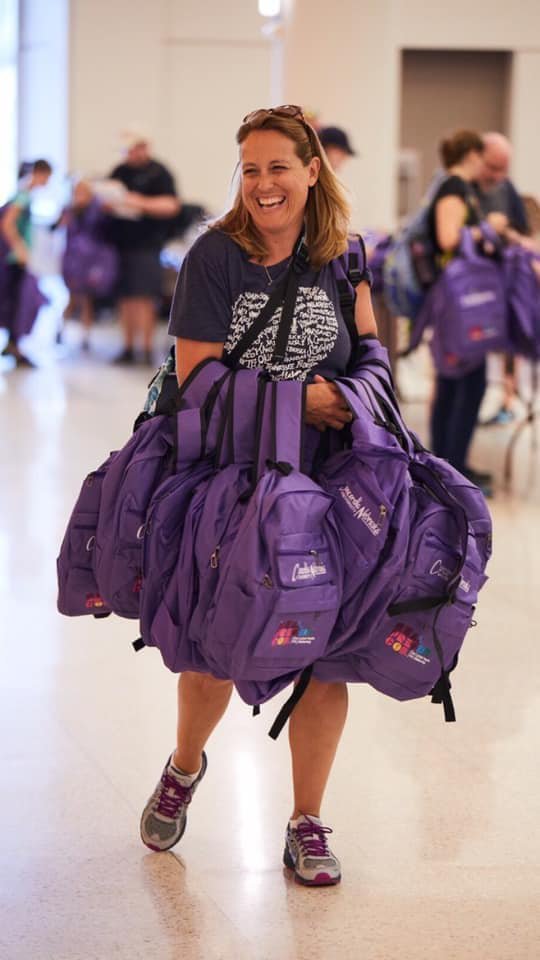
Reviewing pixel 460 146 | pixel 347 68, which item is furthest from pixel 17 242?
pixel 460 146

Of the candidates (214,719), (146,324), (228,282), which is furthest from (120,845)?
(146,324)

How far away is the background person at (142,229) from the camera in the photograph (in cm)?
1134

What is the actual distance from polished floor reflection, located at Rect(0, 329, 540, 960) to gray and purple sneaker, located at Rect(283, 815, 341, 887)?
25 millimetres

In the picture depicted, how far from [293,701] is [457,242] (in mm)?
3899

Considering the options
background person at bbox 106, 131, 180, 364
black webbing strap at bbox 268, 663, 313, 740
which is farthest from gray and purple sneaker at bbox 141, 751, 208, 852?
background person at bbox 106, 131, 180, 364

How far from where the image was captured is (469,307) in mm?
6352

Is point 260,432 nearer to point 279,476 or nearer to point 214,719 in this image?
point 279,476

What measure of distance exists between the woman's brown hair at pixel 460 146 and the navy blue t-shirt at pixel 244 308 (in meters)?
3.81

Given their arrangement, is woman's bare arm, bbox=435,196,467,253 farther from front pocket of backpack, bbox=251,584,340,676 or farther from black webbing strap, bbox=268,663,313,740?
front pocket of backpack, bbox=251,584,340,676

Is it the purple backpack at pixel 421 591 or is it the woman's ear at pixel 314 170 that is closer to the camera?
the purple backpack at pixel 421 591

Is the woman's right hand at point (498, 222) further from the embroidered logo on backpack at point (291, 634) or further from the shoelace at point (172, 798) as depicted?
the embroidered logo on backpack at point (291, 634)

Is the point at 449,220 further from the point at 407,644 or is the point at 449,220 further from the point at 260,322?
the point at 407,644

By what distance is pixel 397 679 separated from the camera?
2.77m

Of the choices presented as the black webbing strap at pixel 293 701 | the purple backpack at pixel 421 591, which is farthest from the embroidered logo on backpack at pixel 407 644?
the black webbing strap at pixel 293 701
